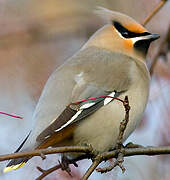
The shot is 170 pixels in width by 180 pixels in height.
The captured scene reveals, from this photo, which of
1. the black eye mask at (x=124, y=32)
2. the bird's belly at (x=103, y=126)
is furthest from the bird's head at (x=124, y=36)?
the bird's belly at (x=103, y=126)

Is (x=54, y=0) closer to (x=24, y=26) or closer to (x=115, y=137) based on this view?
(x=24, y=26)

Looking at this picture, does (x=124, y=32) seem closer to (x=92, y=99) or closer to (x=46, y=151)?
(x=92, y=99)

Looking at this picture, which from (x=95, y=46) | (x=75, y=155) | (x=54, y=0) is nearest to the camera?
(x=75, y=155)

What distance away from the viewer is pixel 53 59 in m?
6.20

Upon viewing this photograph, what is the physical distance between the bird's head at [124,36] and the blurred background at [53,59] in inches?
8.7

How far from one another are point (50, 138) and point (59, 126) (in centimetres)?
9

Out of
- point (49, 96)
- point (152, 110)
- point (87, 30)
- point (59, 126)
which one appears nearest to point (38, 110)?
point (49, 96)

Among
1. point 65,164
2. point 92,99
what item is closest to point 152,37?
point 92,99

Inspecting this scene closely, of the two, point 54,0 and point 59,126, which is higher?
point 59,126

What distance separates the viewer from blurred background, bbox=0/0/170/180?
4680 millimetres

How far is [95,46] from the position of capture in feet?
14.7

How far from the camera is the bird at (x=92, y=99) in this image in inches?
135

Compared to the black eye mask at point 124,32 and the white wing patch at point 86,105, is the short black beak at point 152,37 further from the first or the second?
the white wing patch at point 86,105

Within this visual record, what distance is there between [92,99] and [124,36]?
3.20 ft
